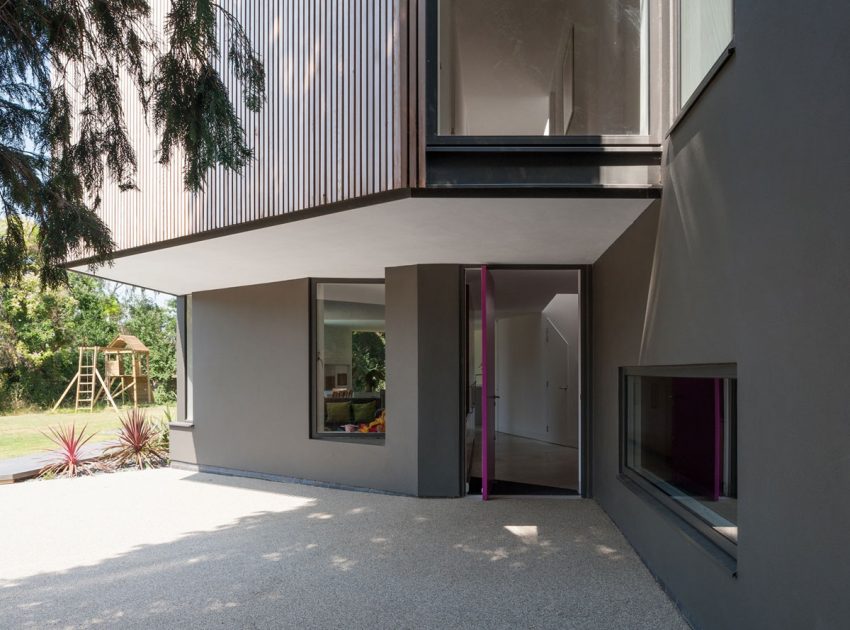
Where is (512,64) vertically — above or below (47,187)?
above

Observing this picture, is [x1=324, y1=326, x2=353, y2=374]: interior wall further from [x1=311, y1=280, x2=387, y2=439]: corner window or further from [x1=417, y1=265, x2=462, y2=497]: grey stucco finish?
[x1=417, y1=265, x2=462, y2=497]: grey stucco finish

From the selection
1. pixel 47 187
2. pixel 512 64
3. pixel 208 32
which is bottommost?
pixel 47 187

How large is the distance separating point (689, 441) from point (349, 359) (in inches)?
186

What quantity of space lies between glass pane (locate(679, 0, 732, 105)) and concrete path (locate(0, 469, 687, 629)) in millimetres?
2946

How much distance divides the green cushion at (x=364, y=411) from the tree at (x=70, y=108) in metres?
4.52

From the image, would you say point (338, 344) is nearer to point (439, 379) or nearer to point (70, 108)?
point (439, 379)

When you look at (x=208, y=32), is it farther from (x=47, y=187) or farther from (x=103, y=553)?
(x=103, y=553)

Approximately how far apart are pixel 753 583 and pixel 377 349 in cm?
545

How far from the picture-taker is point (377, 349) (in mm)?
7707

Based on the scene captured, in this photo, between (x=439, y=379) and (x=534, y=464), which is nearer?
(x=439, y=379)

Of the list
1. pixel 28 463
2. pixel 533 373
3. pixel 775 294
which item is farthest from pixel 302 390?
pixel 775 294

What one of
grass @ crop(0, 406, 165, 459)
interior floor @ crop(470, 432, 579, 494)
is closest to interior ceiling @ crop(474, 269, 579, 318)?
interior floor @ crop(470, 432, 579, 494)

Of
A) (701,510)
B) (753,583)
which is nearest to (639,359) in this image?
(701,510)

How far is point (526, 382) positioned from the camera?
41.8ft
